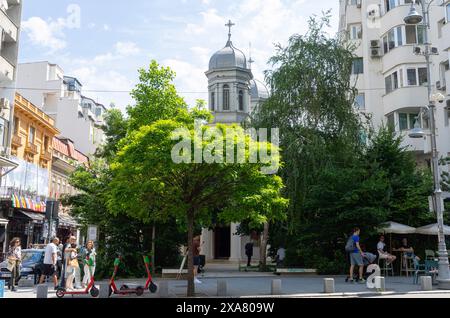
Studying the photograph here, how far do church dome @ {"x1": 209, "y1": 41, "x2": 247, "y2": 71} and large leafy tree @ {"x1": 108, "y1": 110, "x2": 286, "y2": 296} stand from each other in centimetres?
2899

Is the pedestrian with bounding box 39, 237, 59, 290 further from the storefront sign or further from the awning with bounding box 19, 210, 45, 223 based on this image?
the awning with bounding box 19, 210, 45, 223

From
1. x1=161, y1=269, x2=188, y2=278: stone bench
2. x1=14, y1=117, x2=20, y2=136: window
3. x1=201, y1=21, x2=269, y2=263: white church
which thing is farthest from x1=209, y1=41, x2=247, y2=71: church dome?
x1=161, y1=269, x2=188, y2=278: stone bench

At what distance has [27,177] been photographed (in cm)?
3819

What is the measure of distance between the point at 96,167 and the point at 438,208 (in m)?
16.2

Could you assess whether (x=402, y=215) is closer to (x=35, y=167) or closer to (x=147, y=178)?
(x=147, y=178)

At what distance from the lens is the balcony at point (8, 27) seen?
102 feet

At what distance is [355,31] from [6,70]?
25678 mm

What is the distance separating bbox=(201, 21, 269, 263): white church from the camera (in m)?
42.1

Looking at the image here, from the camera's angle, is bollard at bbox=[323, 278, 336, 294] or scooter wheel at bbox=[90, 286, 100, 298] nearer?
scooter wheel at bbox=[90, 286, 100, 298]

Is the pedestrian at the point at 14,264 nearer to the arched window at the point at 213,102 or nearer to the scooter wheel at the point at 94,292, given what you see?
the scooter wheel at the point at 94,292

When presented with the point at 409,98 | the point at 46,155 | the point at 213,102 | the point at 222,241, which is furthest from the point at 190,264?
the point at 46,155

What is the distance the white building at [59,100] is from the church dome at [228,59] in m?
18.2
